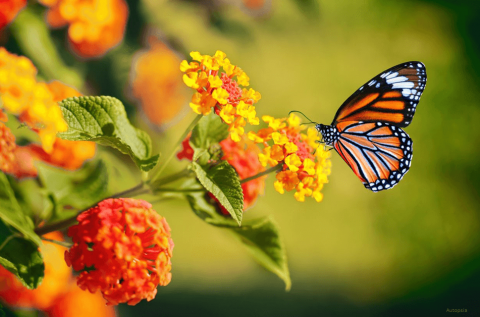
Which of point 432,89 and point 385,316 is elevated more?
point 432,89

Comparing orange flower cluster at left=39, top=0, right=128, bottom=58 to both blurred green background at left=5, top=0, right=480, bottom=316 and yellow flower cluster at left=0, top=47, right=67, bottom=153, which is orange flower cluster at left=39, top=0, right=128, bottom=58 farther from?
yellow flower cluster at left=0, top=47, right=67, bottom=153

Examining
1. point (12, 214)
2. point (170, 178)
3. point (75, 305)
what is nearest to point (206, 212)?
point (170, 178)

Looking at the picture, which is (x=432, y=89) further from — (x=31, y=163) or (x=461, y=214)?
(x=31, y=163)

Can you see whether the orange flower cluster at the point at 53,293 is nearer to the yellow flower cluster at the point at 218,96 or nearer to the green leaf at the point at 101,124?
the green leaf at the point at 101,124

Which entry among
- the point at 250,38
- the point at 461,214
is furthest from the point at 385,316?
the point at 250,38

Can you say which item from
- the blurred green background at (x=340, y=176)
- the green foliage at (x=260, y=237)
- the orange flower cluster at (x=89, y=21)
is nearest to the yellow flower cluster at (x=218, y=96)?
the green foliage at (x=260, y=237)

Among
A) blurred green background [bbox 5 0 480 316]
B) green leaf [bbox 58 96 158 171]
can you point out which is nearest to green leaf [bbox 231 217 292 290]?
green leaf [bbox 58 96 158 171]

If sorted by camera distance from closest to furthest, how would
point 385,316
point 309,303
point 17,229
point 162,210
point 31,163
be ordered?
point 17,229
point 31,163
point 162,210
point 309,303
point 385,316
